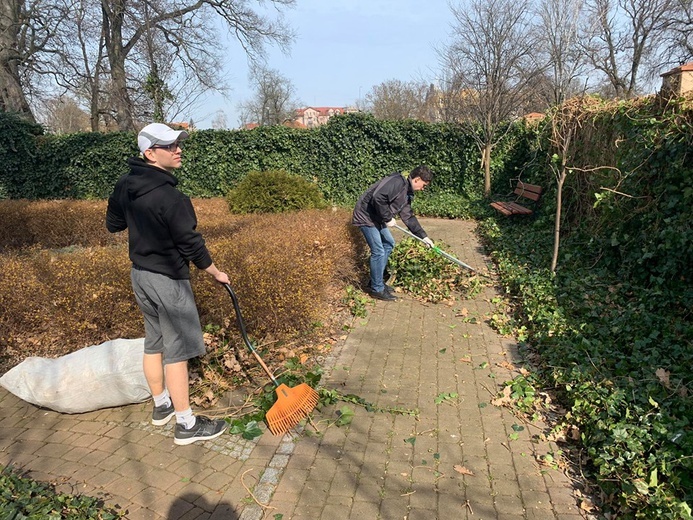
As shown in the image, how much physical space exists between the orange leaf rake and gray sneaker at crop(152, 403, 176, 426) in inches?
28.7

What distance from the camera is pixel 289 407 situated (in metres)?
3.13

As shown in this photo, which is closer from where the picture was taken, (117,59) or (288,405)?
(288,405)

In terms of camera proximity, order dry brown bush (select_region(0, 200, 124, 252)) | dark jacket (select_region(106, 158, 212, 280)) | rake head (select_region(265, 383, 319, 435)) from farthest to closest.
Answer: dry brown bush (select_region(0, 200, 124, 252)) → rake head (select_region(265, 383, 319, 435)) → dark jacket (select_region(106, 158, 212, 280))

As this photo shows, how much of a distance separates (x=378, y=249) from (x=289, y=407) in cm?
279

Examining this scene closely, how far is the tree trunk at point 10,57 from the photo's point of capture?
699 inches

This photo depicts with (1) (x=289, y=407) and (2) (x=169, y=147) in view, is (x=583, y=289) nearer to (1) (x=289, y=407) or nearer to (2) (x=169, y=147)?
(1) (x=289, y=407)

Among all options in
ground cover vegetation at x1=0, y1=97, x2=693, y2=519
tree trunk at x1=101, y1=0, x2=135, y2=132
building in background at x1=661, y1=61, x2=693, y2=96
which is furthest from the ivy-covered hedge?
building in background at x1=661, y1=61, x2=693, y2=96

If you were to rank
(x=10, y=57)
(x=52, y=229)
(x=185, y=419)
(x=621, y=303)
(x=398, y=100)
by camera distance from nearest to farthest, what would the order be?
(x=185, y=419), (x=621, y=303), (x=52, y=229), (x=10, y=57), (x=398, y=100)

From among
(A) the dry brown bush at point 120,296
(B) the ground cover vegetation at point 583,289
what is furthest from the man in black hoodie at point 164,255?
(A) the dry brown bush at point 120,296

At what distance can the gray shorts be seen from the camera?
270 cm

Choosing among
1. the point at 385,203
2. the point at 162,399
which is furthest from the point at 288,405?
the point at 385,203

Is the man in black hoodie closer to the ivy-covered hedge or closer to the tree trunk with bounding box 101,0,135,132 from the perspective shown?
the ivy-covered hedge

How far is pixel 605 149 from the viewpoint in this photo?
6.46 metres

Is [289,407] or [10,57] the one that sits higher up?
[10,57]
